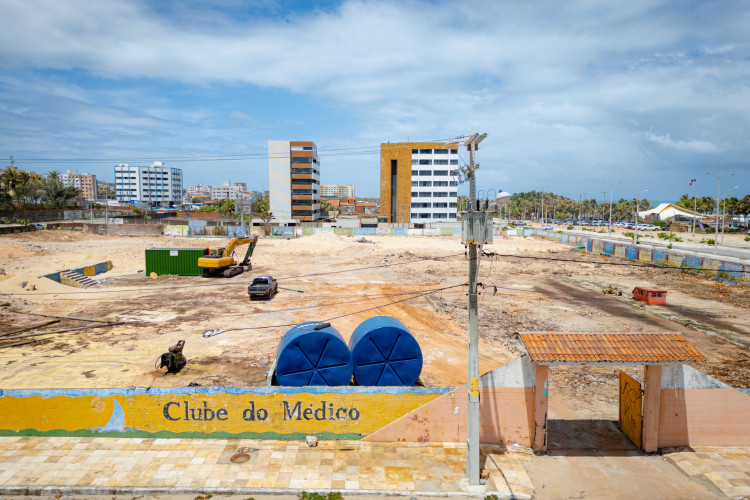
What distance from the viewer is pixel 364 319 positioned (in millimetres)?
27219

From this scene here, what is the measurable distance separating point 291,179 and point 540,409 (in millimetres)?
109982

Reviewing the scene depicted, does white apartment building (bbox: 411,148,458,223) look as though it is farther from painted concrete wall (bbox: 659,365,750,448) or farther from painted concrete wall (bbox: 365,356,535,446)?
painted concrete wall (bbox: 365,356,535,446)

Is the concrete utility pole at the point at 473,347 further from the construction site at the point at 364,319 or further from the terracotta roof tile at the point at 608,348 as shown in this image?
the terracotta roof tile at the point at 608,348

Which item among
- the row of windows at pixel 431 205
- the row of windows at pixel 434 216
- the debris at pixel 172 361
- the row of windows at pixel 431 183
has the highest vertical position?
the row of windows at pixel 431 183

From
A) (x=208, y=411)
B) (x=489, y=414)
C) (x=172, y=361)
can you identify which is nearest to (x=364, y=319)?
(x=172, y=361)

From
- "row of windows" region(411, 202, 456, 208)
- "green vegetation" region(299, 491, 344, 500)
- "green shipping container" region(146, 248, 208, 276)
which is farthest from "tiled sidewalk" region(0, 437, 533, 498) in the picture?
"row of windows" region(411, 202, 456, 208)

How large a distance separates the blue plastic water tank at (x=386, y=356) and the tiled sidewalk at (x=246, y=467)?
213 cm

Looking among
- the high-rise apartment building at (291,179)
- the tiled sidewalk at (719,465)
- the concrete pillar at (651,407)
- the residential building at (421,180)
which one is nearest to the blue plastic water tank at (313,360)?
the concrete pillar at (651,407)

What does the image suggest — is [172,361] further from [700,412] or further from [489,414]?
[700,412]

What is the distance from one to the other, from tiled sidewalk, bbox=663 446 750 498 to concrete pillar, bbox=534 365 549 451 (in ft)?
11.0

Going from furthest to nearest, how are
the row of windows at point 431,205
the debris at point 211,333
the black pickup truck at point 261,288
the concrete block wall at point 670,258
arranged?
the row of windows at point 431,205, the concrete block wall at point 670,258, the black pickup truck at point 261,288, the debris at point 211,333

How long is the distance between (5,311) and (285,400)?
26173 millimetres

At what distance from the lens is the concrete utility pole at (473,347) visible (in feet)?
32.7

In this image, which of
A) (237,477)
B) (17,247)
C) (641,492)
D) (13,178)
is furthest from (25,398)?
(13,178)
